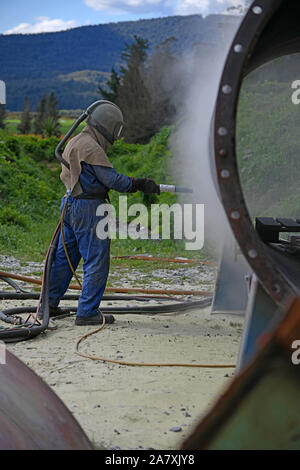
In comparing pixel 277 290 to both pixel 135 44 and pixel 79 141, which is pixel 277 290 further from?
pixel 135 44

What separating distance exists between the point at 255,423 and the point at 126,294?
4959mm

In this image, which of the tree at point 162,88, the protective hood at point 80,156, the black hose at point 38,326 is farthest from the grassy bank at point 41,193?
the protective hood at point 80,156

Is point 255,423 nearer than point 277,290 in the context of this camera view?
Yes

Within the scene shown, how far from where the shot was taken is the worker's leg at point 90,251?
478cm

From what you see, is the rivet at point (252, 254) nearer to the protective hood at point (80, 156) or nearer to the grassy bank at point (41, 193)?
the protective hood at point (80, 156)

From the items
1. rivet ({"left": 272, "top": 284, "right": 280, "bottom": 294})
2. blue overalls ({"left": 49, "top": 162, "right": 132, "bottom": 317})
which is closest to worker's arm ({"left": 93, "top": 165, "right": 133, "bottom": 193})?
blue overalls ({"left": 49, "top": 162, "right": 132, "bottom": 317})

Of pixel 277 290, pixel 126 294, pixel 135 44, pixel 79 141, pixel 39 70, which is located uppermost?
pixel 39 70

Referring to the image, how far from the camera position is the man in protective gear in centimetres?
475

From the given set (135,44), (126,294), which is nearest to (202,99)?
(126,294)

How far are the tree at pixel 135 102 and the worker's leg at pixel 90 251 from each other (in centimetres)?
1789

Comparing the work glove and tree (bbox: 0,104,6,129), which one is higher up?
tree (bbox: 0,104,6,129)

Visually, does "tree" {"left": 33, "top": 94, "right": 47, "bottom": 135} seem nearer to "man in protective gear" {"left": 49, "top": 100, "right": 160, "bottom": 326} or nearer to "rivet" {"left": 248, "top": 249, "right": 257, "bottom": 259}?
"man in protective gear" {"left": 49, "top": 100, "right": 160, "bottom": 326}

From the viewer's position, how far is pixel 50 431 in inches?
69.6

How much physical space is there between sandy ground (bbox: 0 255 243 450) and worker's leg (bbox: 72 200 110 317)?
0.23m
